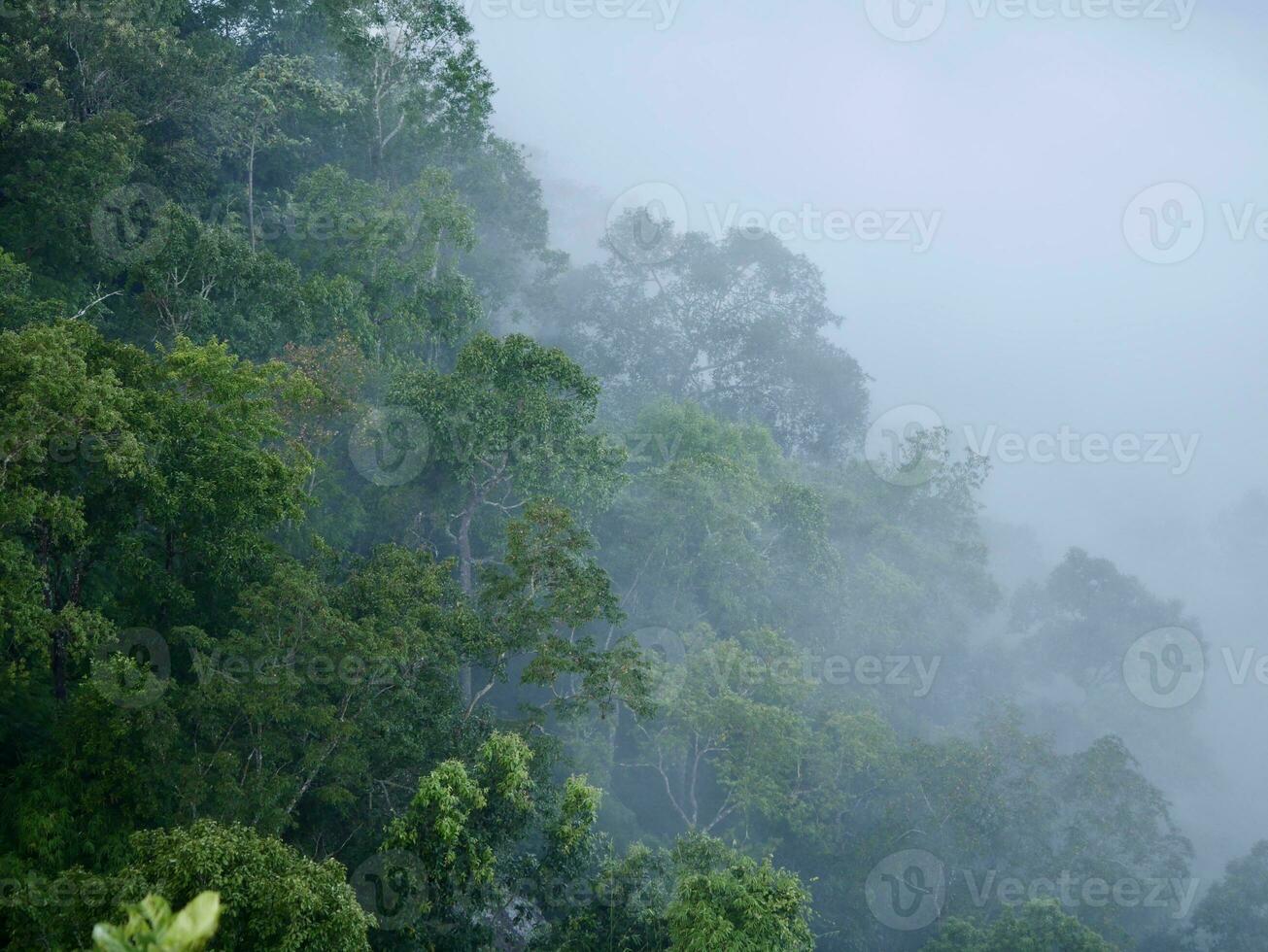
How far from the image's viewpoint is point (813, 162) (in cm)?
13725

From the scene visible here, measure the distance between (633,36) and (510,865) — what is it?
133 m

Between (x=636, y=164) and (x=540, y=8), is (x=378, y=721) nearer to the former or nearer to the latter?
(x=636, y=164)
